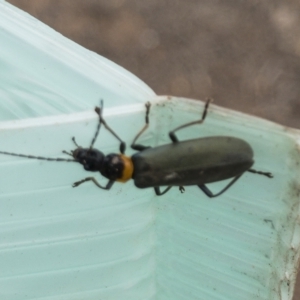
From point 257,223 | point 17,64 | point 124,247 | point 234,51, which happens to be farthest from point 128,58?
point 257,223

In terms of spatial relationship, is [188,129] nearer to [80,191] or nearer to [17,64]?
[80,191]

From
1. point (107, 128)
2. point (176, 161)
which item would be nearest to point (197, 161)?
point (176, 161)

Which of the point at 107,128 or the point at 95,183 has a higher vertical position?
the point at 107,128

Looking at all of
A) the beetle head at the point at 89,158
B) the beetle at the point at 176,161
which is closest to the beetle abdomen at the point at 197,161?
the beetle at the point at 176,161

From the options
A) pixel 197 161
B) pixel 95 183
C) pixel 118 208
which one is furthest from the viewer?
pixel 118 208

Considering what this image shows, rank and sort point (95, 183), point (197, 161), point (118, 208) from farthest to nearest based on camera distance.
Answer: point (118, 208) → point (95, 183) → point (197, 161)

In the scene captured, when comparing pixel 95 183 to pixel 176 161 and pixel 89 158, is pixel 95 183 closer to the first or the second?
pixel 89 158

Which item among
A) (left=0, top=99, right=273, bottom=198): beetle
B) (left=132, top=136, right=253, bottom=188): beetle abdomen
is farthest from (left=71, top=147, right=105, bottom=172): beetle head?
(left=132, top=136, right=253, bottom=188): beetle abdomen
